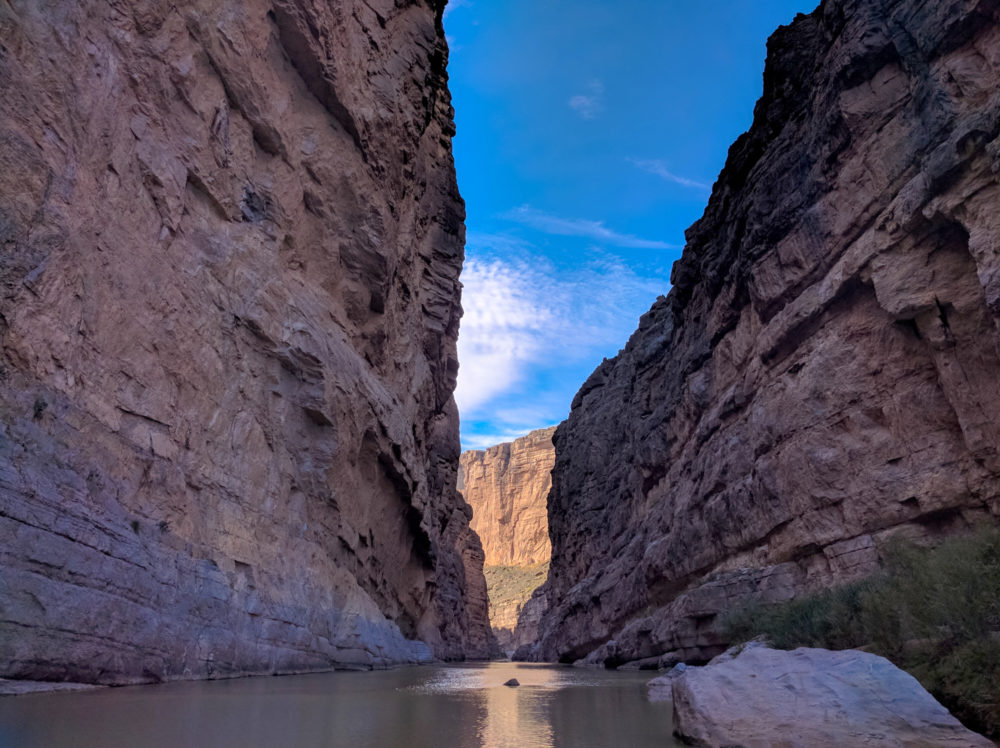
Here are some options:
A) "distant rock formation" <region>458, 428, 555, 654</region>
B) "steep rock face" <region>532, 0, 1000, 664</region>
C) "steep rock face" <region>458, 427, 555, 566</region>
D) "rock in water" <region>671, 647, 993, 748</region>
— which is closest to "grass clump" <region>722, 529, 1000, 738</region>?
"rock in water" <region>671, 647, 993, 748</region>

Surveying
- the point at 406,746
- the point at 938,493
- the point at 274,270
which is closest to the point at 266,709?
the point at 406,746

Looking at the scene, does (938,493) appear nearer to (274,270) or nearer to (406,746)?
(406,746)

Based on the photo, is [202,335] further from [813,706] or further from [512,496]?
[512,496]

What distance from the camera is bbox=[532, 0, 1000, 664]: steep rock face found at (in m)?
13.2

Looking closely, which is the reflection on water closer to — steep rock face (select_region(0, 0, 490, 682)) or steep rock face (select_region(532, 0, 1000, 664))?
steep rock face (select_region(0, 0, 490, 682))

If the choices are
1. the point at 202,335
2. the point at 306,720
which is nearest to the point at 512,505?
the point at 202,335

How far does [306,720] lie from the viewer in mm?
6516

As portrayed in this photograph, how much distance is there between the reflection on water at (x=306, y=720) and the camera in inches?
201

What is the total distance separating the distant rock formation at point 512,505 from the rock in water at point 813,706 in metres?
109

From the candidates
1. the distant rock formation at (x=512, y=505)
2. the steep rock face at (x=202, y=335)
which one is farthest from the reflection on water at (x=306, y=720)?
the distant rock formation at (x=512, y=505)

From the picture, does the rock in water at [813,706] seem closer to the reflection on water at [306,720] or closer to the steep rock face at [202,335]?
the reflection on water at [306,720]

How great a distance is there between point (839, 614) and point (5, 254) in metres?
12.5

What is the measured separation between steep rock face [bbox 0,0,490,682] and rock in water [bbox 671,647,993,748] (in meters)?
7.33

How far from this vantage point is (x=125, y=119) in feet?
37.8
